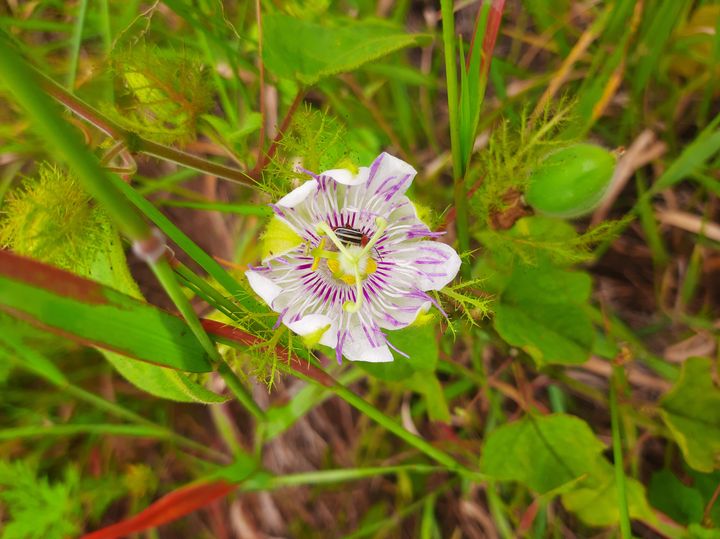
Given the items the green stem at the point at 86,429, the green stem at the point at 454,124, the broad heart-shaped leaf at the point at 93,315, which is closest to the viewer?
the broad heart-shaped leaf at the point at 93,315

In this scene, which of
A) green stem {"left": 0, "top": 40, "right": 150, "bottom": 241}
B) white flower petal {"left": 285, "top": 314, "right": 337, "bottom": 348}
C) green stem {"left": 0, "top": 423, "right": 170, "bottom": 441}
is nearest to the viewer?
green stem {"left": 0, "top": 40, "right": 150, "bottom": 241}

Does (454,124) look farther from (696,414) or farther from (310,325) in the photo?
(696,414)

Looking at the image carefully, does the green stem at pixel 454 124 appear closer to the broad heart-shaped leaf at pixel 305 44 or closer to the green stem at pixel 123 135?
the broad heart-shaped leaf at pixel 305 44

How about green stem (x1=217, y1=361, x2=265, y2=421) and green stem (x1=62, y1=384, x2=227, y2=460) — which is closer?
green stem (x1=217, y1=361, x2=265, y2=421)

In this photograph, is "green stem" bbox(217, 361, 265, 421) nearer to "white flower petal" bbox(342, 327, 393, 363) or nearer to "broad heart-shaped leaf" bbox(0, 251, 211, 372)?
"broad heart-shaped leaf" bbox(0, 251, 211, 372)

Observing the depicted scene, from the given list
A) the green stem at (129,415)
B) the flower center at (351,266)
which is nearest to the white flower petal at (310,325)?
the flower center at (351,266)

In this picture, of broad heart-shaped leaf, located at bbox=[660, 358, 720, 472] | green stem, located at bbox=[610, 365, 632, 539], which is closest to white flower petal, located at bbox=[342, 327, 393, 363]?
green stem, located at bbox=[610, 365, 632, 539]

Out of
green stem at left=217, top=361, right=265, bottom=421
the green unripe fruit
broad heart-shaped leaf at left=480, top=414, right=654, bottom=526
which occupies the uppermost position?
the green unripe fruit

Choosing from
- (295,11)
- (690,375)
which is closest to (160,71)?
(295,11)
